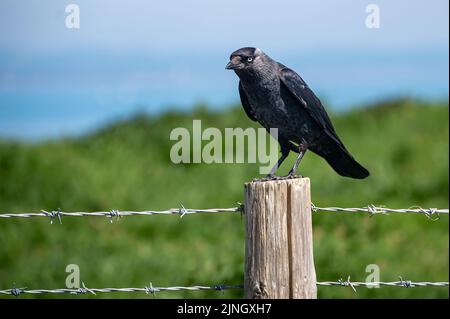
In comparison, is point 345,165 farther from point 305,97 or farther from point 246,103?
point 246,103

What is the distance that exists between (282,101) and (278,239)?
1437 mm

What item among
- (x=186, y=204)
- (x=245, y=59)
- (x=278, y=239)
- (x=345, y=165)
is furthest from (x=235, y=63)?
(x=186, y=204)

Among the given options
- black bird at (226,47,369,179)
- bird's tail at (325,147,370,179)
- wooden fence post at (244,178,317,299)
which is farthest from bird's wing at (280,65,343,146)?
wooden fence post at (244,178,317,299)

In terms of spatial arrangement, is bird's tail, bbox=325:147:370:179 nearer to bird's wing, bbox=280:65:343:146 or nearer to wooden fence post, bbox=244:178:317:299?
bird's wing, bbox=280:65:343:146

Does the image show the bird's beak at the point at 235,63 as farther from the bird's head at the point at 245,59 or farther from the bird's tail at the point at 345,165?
the bird's tail at the point at 345,165

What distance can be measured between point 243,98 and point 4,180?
5.89m

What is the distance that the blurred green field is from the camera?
7955mm

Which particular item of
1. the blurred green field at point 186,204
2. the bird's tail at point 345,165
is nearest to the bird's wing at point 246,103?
the bird's tail at point 345,165

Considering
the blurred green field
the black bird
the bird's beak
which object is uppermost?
the bird's beak

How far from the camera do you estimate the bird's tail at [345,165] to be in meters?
5.46

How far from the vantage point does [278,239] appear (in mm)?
4156

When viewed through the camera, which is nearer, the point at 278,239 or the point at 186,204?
the point at 278,239

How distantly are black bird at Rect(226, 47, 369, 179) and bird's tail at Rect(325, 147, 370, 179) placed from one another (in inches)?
0.4
